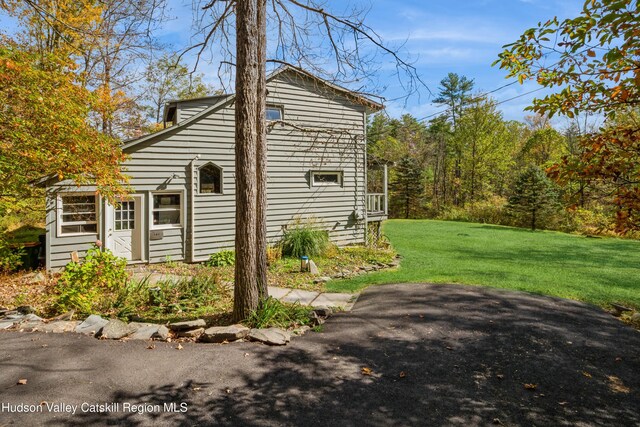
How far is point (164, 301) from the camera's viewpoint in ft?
19.4

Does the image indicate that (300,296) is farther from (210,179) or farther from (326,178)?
(326,178)

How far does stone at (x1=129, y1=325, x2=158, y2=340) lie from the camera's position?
4285 millimetres

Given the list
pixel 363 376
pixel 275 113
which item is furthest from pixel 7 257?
pixel 363 376

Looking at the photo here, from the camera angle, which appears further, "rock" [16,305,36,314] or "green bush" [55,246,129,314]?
"green bush" [55,246,129,314]

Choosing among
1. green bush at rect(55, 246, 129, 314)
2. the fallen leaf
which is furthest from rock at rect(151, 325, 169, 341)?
the fallen leaf

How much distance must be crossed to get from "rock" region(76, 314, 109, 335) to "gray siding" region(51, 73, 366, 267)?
16.5 ft

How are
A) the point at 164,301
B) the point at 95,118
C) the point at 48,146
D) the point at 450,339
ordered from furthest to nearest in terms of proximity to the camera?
the point at 95,118, the point at 48,146, the point at 164,301, the point at 450,339

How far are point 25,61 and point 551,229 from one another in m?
24.0

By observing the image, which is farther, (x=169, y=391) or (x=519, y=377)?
(x=519, y=377)

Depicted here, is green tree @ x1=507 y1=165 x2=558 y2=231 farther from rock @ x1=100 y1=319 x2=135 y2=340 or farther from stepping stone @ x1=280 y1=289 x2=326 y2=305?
rock @ x1=100 y1=319 x2=135 y2=340

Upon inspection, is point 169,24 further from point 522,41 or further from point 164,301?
point 522,41

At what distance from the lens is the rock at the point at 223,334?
4.31 meters

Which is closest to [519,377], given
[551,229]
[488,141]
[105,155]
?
[105,155]

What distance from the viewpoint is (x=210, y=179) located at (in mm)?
10344
